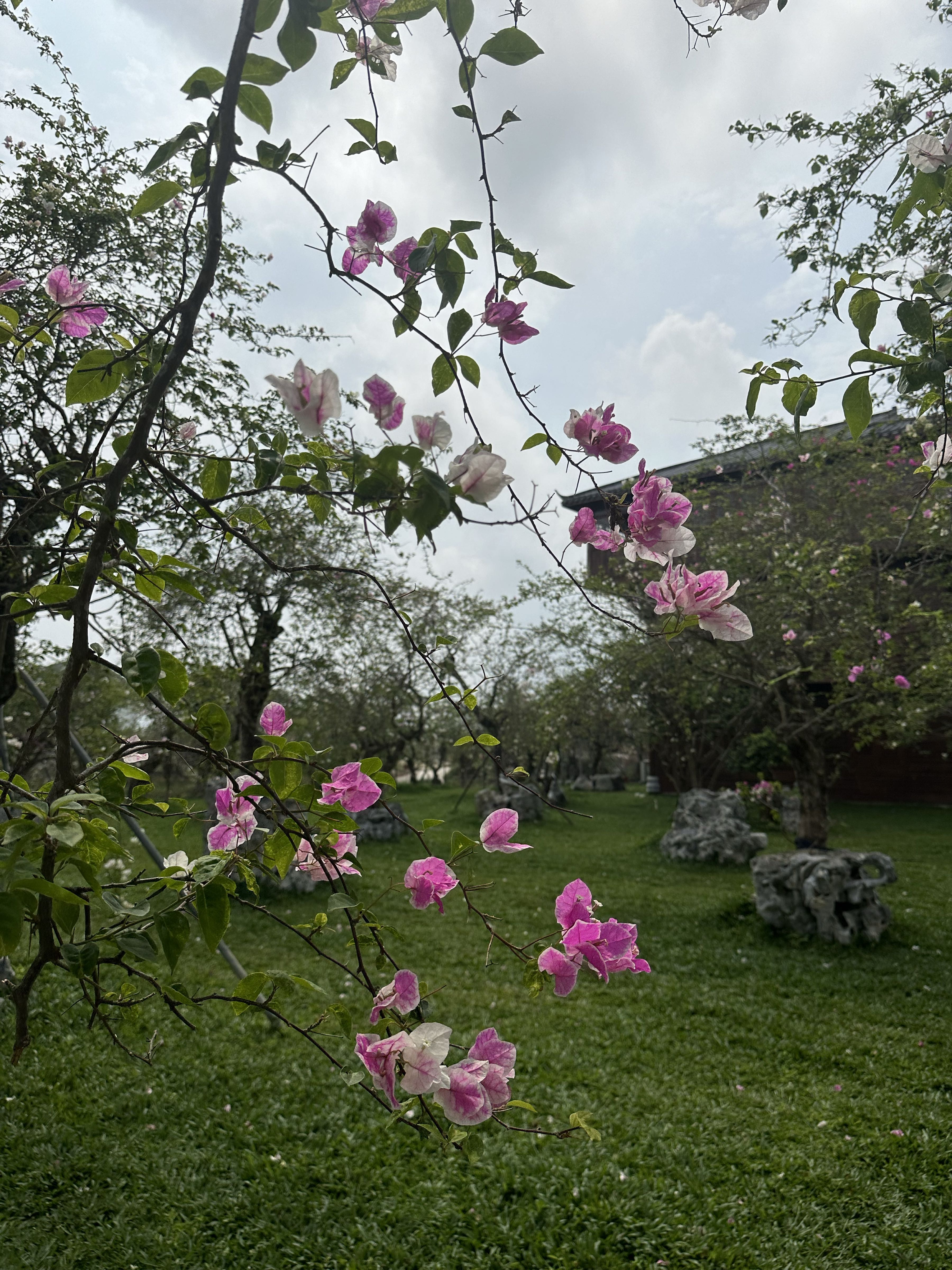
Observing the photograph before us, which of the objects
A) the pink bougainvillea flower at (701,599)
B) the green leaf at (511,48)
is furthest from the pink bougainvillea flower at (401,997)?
the green leaf at (511,48)

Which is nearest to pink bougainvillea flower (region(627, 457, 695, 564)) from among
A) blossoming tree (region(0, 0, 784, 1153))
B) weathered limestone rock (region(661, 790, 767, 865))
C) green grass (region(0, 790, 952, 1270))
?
blossoming tree (region(0, 0, 784, 1153))

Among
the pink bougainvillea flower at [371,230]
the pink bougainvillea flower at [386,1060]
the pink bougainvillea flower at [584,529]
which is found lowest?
the pink bougainvillea flower at [386,1060]

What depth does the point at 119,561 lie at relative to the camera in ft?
3.27

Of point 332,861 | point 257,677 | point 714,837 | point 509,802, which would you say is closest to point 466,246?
point 332,861

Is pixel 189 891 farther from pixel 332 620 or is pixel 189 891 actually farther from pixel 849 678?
pixel 332 620

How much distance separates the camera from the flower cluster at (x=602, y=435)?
3.27 ft

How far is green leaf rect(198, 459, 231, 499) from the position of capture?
0.99 m

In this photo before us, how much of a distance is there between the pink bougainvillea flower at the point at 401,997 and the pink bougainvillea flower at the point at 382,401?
0.61m

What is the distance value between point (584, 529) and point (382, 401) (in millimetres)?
362

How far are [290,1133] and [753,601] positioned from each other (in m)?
5.01

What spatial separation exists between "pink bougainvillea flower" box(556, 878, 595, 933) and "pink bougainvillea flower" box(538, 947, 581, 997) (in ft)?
0.12

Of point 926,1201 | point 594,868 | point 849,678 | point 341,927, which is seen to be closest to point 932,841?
point 594,868

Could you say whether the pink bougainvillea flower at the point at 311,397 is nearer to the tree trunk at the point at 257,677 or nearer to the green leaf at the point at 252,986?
the green leaf at the point at 252,986

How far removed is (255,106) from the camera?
802 mm
